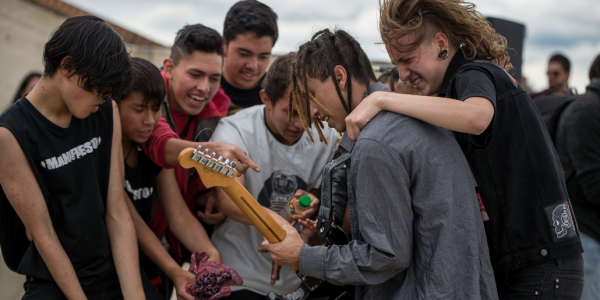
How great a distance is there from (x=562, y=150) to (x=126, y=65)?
10.8ft

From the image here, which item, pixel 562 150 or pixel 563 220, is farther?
pixel 562 150

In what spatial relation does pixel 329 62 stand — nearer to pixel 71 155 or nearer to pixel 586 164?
pixel 71 155

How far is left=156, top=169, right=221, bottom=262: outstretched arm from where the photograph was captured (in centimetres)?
249

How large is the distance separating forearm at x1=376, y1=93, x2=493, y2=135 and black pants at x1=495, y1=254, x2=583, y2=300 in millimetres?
621

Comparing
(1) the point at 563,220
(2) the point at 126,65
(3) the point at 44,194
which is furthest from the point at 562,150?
(3) the point at 44,194

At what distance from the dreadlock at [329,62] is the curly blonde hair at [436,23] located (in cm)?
16

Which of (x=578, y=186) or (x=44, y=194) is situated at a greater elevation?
(x=44, y=194)

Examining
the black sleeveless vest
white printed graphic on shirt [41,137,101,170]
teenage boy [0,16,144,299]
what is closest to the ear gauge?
the black sleeveless vest

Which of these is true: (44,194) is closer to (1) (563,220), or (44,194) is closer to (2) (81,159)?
(2) (81,159)

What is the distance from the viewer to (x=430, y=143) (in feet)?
5.37

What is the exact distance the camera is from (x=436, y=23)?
192cm

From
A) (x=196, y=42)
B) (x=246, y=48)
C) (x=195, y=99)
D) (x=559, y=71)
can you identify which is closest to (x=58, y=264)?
(x=195, y=99)

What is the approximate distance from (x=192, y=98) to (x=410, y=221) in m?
1.76

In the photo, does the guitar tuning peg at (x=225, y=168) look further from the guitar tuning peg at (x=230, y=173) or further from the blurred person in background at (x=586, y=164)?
the blurred person in background at (x=586, y=164)
